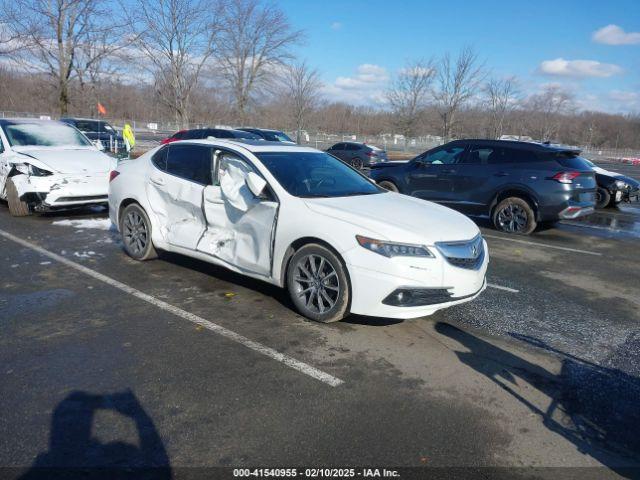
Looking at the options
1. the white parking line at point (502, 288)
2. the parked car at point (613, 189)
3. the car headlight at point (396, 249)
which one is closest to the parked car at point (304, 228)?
the car headlight at point (396, 249)

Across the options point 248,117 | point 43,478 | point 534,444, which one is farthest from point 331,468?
point 248,117

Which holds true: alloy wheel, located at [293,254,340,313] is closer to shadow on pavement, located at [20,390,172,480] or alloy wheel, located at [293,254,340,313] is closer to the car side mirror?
the car side mirror

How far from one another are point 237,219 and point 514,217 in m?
6.24

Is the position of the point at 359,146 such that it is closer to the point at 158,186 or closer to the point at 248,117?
the point at 158,186

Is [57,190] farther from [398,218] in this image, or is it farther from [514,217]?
[514,217]

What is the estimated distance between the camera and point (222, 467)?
266 cm

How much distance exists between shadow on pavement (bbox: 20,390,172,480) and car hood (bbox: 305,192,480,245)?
7.45 ft

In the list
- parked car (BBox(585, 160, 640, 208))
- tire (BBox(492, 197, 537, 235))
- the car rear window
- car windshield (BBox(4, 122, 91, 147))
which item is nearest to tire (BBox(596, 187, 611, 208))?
parked car (BBox(585, 160, 640, 208))

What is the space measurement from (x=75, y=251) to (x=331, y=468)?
546 centimetres

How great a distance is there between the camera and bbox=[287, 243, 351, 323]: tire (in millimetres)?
4391

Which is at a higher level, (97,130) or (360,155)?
(97,130)

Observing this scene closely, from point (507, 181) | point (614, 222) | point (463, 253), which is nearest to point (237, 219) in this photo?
point (463, 253)

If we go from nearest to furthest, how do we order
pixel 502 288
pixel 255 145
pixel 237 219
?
pixel 237 219 < pixel 255 145 < pixel 502 288

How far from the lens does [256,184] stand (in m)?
4.99
